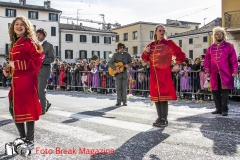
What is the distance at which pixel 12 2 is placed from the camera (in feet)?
193

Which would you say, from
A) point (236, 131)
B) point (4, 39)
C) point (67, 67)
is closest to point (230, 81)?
point (236, 131)

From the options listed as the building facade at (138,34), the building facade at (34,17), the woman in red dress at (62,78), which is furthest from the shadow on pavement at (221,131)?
the building facade at (34,17)

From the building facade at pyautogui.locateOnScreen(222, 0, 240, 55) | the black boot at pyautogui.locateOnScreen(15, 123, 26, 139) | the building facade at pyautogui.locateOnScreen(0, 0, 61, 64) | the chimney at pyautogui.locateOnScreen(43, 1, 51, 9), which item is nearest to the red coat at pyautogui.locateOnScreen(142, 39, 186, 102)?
the black boot at pyautogui.locateOnScreen(15, 123, 26, 139)

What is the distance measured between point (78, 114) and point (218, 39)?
3873 mm

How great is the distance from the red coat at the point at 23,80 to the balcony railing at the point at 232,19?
24316mm

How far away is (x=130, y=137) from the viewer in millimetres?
5035

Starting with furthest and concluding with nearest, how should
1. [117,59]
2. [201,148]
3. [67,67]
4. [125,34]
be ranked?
[125,34]
[67,67]
[117,59]
[201,148]

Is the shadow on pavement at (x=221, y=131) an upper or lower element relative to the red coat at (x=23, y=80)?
lower

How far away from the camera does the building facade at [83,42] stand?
5938 centimetres

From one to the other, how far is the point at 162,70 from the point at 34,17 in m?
56.9

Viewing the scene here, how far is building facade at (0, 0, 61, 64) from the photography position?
→ 55.5m

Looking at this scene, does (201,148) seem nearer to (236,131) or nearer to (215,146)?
(215,146)

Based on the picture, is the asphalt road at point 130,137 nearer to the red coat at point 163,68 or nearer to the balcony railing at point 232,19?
the red coat at point 163,68

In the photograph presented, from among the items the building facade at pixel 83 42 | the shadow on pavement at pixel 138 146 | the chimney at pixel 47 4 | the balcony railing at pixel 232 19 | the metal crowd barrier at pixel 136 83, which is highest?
the chimney at pixel 47 4
